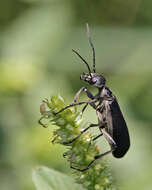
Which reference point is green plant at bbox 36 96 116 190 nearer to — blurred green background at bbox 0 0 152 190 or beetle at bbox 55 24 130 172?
beetle at bbox 55 24 130 172

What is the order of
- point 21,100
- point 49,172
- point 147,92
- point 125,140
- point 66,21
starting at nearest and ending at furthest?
point 49,172, point 125,140, point 21,100, point 147,92, point 66,21

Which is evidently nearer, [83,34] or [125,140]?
[125,140]

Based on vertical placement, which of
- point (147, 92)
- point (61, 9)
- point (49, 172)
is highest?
point (61, 9)

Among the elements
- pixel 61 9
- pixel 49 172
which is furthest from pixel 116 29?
pixel 49 172

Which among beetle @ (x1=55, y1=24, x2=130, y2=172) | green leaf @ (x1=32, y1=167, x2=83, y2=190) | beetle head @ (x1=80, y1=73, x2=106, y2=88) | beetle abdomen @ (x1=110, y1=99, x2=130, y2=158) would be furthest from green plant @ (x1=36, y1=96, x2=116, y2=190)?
beetle head @ (x1=80, y1=73, x2=106, y2=88)

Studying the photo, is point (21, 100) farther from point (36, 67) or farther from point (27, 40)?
point (27, 40)
